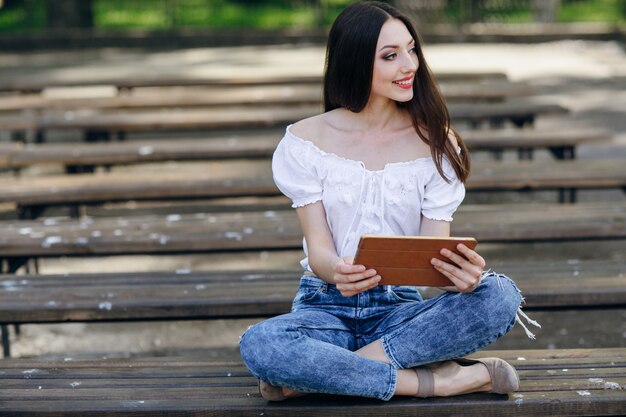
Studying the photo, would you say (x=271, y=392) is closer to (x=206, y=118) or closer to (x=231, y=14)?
A: (x=206, y=118)

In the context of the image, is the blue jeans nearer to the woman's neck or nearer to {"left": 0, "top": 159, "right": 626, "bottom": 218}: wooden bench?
the woman's neck

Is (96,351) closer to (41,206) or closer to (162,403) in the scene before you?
(41,206)

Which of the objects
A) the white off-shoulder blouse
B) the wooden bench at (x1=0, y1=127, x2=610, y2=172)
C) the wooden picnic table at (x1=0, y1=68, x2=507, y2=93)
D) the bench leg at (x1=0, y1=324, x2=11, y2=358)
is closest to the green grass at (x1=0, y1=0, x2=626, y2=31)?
the wooden picnic table at (x1=0, y1=68, x2=507, y2=93)

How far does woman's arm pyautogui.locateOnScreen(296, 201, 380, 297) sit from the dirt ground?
1768 mm

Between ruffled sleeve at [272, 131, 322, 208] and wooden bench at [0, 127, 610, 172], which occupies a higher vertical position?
ruffled sleeve at [272, 131, 322, 208]

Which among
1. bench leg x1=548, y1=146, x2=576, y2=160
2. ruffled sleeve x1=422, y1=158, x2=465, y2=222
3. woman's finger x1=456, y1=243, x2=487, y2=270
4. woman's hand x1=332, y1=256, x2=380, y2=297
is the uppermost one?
ruffled sleeve x1=422, y1=158, x2=465, y2=222

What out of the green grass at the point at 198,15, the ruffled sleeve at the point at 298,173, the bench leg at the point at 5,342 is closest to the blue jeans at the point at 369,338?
the ruffled sleeve at the point at 298,173

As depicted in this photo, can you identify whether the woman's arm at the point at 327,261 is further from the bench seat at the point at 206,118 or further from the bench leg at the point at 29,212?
the bench seat at the point at 206,118

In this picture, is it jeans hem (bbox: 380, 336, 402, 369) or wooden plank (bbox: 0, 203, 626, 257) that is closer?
jeans hem (bbox: 380, 336, 402, 369)

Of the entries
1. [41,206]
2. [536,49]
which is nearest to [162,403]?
[41,206]

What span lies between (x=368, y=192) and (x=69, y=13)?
54.2ft

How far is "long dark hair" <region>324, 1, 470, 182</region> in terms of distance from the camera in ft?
9.72

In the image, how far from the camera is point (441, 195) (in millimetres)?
2996

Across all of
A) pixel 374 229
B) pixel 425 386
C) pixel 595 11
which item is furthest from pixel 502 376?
pixel 595 11
